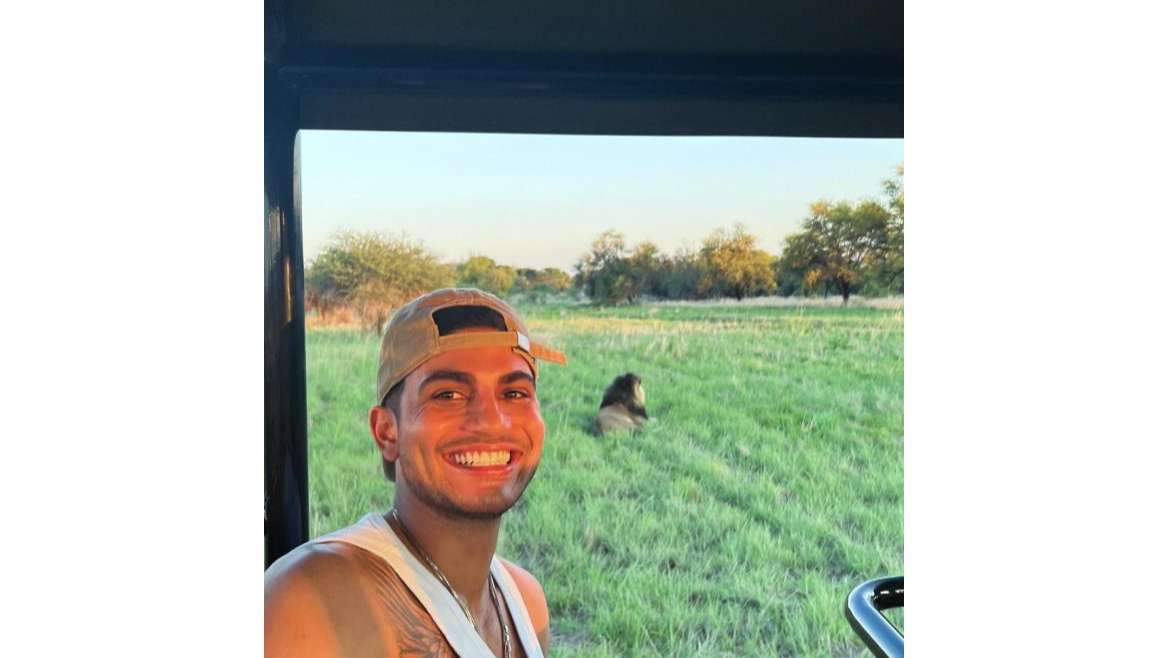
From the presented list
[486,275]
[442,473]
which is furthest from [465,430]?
[486,275]

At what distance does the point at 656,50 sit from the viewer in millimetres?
1102

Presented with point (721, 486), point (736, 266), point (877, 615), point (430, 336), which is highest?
point (736, 266)

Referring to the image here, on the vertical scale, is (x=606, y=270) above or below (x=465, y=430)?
A: above

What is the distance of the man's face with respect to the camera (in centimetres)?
112

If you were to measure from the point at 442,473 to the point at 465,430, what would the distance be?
0.07 m

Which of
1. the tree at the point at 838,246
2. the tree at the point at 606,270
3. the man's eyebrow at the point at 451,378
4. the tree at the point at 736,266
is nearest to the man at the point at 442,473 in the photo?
the man's eyebrow at the point at 451,378

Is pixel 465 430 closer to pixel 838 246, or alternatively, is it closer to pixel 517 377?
pixel 517 377

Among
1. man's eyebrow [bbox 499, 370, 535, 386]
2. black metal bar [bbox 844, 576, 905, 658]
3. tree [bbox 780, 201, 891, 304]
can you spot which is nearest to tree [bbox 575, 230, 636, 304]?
man's eyebrow [bbox 499, 370, 535, 386]

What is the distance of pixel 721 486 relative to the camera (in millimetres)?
1355

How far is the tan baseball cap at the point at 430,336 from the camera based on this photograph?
3.70 ft

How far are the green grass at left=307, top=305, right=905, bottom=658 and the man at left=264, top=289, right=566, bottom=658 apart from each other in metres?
0.09

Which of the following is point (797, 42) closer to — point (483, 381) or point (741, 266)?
point (741, 266)

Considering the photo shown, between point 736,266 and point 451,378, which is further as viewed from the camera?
point 736,266

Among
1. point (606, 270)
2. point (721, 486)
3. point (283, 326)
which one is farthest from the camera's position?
point (721, 486)
